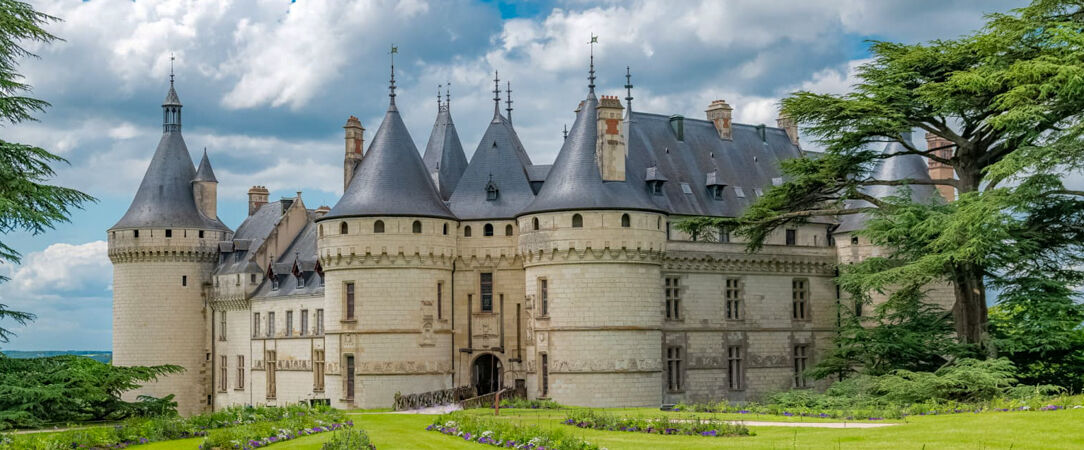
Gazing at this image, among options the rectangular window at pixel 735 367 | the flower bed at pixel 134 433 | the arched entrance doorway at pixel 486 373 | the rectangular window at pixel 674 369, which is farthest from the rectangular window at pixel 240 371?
the flower bed at pixel 134 433

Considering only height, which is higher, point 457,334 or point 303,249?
point 303,249

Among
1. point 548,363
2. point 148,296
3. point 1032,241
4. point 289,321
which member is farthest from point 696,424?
point 148,296

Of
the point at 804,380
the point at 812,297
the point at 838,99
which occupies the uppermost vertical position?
the point at 838,99

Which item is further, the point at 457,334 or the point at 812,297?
the point at 812,297

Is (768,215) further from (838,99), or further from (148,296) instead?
(148,296)

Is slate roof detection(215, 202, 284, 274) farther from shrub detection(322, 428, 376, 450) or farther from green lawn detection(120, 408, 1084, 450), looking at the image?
shrub detection(322, 428, 376, 450)

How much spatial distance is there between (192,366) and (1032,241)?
39580 millimetres

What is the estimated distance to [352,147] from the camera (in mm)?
52812

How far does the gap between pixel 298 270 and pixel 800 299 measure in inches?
832

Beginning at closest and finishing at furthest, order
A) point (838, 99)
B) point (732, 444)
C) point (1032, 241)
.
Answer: point (732, 444), point (1032, 241), point (838, 99)

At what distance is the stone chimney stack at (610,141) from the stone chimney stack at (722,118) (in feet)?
33.5

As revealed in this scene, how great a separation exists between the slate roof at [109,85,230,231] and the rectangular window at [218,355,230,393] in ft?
20.5

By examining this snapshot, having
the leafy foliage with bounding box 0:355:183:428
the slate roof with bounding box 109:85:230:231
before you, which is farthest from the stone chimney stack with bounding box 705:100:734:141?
the leafy foliage with bounding box 0:355:183:428

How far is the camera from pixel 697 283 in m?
47.8
